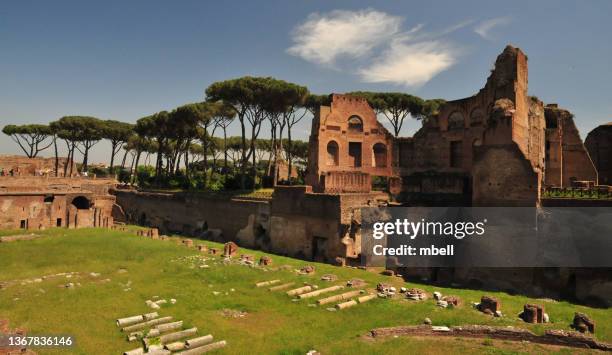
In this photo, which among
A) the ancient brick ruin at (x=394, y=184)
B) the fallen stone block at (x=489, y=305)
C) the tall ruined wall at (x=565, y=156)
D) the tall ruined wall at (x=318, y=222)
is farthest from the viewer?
the tall ruined wall at (x=565, y=156)

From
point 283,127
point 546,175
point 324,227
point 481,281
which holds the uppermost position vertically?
point 283,127

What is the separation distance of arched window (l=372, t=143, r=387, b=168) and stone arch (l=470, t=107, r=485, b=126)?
6860 mm

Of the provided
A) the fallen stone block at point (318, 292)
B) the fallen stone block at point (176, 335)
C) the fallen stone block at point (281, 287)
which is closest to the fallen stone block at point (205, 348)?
the fallen stone block at point (176, 335)

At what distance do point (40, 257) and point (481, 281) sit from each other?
18382 mm

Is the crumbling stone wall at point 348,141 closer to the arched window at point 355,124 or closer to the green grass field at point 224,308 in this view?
the arched window at point 355,124

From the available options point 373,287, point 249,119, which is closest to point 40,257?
point 373,287

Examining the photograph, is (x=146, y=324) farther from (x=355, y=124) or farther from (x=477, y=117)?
(x=355, y=124)

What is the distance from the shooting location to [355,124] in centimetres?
2969

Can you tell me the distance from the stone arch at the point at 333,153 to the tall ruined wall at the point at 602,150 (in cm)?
1762

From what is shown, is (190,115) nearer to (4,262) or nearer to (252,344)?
(4,262)

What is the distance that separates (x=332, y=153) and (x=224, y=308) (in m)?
18.9

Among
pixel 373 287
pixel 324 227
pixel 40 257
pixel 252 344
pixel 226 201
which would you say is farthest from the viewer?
pixel 226 201

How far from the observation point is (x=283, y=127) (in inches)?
1292

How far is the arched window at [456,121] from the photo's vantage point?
25775 mm
